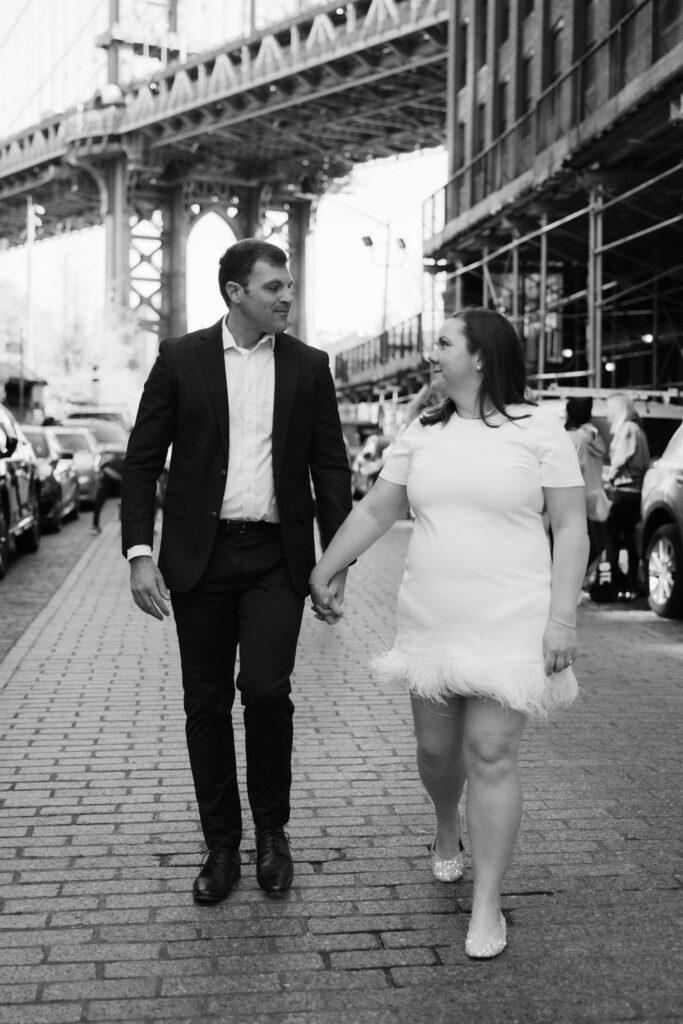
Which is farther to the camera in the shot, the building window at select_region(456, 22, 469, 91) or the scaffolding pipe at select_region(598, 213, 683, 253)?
the building window at select_region(456, 22, 469, 91)

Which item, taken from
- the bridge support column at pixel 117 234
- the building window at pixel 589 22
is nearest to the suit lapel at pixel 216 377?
the building window at pixel 589 22

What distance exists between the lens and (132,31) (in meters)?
101

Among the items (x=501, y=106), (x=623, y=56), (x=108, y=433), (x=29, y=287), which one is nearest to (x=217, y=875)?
(x=623, y=56)

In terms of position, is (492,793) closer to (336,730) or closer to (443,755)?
(443,755)

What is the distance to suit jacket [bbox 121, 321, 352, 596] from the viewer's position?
4.33 meters

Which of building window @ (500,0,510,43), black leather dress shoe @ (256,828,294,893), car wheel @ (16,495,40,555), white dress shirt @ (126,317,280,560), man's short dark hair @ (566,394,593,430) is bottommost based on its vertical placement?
black leather dress shoe @ (256,828,294,893)

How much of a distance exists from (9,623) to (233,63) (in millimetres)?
72674

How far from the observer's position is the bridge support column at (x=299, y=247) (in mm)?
103750

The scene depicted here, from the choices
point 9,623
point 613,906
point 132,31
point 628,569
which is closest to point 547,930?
point 613,906

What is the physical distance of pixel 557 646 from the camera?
385cm

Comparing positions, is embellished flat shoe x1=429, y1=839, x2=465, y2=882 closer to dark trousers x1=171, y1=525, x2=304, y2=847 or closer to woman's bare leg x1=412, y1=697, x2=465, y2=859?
woman's bare leg x1=412, y1=697, x2=465, y2=859

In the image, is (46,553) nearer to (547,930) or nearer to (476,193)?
(547,930)

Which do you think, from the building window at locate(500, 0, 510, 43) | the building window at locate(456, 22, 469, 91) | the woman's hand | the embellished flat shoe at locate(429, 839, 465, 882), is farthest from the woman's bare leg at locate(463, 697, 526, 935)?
the building window at locate(456, 22, 469, 91)

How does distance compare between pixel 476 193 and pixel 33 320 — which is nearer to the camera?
pixel 476 193
